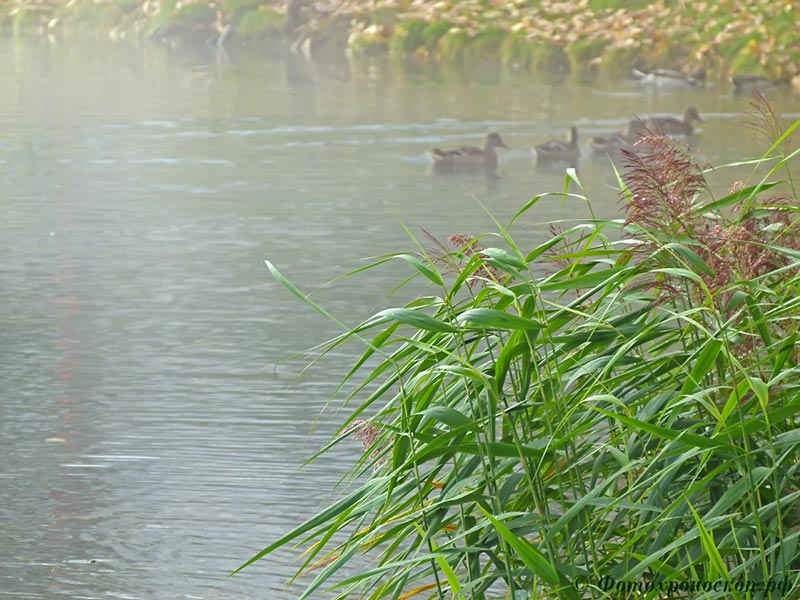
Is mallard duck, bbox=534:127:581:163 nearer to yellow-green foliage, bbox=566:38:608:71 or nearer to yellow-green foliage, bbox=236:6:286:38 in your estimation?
yellow-green foliage, bbox=566:38:608:71

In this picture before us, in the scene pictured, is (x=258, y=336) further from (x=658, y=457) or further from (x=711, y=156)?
(x=711, y=156)

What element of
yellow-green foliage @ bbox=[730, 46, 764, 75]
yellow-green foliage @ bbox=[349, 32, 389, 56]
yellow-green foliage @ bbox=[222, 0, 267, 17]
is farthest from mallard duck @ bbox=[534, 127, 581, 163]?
yellow-green foliage @ bbox=[222, 0, 267, 17]

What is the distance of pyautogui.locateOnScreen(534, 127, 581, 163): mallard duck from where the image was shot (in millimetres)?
11617

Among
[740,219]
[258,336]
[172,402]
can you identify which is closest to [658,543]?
[740,219]

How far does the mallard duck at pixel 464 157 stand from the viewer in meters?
11.3

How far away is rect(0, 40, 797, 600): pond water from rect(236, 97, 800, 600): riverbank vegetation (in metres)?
0.91

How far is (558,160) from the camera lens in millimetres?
11617

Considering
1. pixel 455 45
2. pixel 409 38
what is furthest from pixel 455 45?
pixel 409 38

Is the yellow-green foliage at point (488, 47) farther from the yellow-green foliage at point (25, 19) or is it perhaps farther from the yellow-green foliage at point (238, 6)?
the yellow-green foliage at point (25, 19)

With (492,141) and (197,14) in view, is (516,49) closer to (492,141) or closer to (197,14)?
(197,14)

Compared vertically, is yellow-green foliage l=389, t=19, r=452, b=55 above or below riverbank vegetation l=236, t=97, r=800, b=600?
below

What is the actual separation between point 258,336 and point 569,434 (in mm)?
4045

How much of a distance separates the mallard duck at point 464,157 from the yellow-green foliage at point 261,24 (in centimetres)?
1379

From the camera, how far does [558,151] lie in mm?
11633
